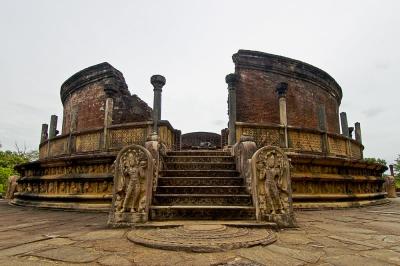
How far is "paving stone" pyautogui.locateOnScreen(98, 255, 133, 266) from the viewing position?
7.04ft

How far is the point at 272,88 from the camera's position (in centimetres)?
1273

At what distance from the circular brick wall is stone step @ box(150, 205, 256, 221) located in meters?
8.37

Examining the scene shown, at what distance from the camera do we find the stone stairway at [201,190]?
4.05 m

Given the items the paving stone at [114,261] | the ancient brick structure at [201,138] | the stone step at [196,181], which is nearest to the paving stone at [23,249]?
the paving stone at [114,261]

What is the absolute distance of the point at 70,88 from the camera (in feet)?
49.9

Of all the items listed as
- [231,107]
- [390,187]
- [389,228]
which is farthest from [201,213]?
[390,187]

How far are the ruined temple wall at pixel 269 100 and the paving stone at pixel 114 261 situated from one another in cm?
1032

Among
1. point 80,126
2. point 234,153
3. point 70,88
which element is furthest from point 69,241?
point 70,88

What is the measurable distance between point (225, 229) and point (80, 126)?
1323 centimetres

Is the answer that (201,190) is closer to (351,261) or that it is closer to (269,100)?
(351,261)

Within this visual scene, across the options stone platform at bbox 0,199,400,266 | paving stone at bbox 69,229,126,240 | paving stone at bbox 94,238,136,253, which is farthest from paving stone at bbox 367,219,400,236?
paving stone at bbox 69,229,126,240

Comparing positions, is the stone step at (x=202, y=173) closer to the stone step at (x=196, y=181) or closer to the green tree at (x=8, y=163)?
the stone step at (x=196, y=181)

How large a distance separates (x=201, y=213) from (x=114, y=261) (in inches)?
78.7

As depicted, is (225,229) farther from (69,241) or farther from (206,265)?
(69,241)
